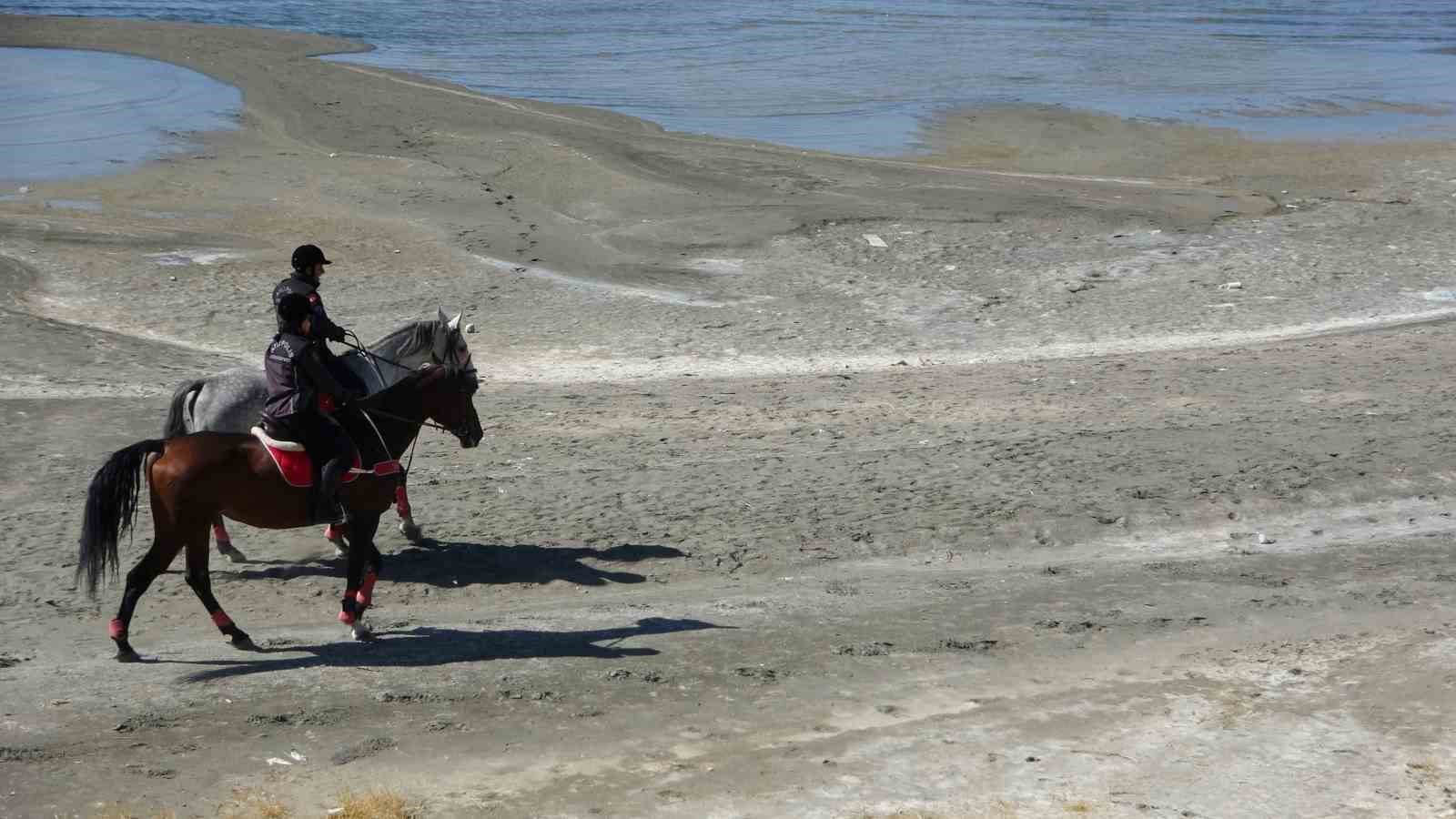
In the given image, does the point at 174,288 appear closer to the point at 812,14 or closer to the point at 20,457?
the point at 20,457

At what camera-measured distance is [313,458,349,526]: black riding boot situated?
1066cm

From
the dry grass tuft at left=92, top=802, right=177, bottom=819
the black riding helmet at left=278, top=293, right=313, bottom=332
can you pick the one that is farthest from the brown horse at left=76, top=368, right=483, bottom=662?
the dry grass tuft at left=92, top=802, right=177, bottom=819

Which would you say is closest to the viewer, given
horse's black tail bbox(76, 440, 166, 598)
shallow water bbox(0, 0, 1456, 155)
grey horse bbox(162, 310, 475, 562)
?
horse's black tail bbox(76, 440, 166, 598)

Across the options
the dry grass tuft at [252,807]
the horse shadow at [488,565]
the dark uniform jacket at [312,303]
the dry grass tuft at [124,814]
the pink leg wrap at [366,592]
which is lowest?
the horse shadow at [488,565]

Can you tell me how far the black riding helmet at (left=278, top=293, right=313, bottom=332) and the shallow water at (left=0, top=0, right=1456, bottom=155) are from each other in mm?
23466

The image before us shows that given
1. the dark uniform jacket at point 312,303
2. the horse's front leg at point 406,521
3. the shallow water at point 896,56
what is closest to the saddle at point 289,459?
the dark uniform jacket at point 312,303

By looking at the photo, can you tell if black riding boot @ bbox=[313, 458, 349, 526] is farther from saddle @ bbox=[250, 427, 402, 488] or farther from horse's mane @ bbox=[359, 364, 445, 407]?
horse's mane @ bbox=[359, 364, 445, 407]

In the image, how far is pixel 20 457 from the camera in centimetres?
1514

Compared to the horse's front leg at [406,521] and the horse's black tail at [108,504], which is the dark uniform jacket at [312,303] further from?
the horse's front leg at [406,521]

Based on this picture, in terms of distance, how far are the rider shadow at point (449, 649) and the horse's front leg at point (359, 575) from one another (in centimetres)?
19

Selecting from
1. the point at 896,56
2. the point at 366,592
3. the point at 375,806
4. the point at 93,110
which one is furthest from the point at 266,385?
the point at 896,56

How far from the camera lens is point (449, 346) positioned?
12.8 meters

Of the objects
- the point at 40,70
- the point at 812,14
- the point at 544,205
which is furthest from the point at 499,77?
the point at 812,14

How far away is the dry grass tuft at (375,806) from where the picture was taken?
834cm
